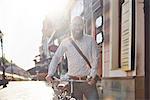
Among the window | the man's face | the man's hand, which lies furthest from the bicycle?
the window

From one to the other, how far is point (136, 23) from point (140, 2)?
0.58 ft

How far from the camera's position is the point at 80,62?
10.4 ft

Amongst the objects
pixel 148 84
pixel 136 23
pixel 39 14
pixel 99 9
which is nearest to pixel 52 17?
pixel 39 14

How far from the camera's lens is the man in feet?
10.2

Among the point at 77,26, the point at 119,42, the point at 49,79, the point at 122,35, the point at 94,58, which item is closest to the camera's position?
the point at 77,26

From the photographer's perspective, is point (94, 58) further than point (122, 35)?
No

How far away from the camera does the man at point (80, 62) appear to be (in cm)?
311

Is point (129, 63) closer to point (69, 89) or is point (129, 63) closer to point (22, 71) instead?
point (69, 89)

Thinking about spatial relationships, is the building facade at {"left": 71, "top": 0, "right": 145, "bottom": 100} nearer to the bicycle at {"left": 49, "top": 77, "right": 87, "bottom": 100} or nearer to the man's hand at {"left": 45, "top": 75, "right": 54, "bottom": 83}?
the bicycle at {"left": 49, "top": 77, "right": 87, "bottom": 100}

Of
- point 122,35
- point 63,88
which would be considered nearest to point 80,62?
point 63,88

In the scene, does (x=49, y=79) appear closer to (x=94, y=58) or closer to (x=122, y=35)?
(x=94, y=58)

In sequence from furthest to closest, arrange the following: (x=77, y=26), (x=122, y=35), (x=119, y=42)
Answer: (x=119, y=42) → (x=122, y=35) → (x=77, y=26)

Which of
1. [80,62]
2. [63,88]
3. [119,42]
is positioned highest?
[119,42]

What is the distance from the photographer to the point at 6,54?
410 centimetres
